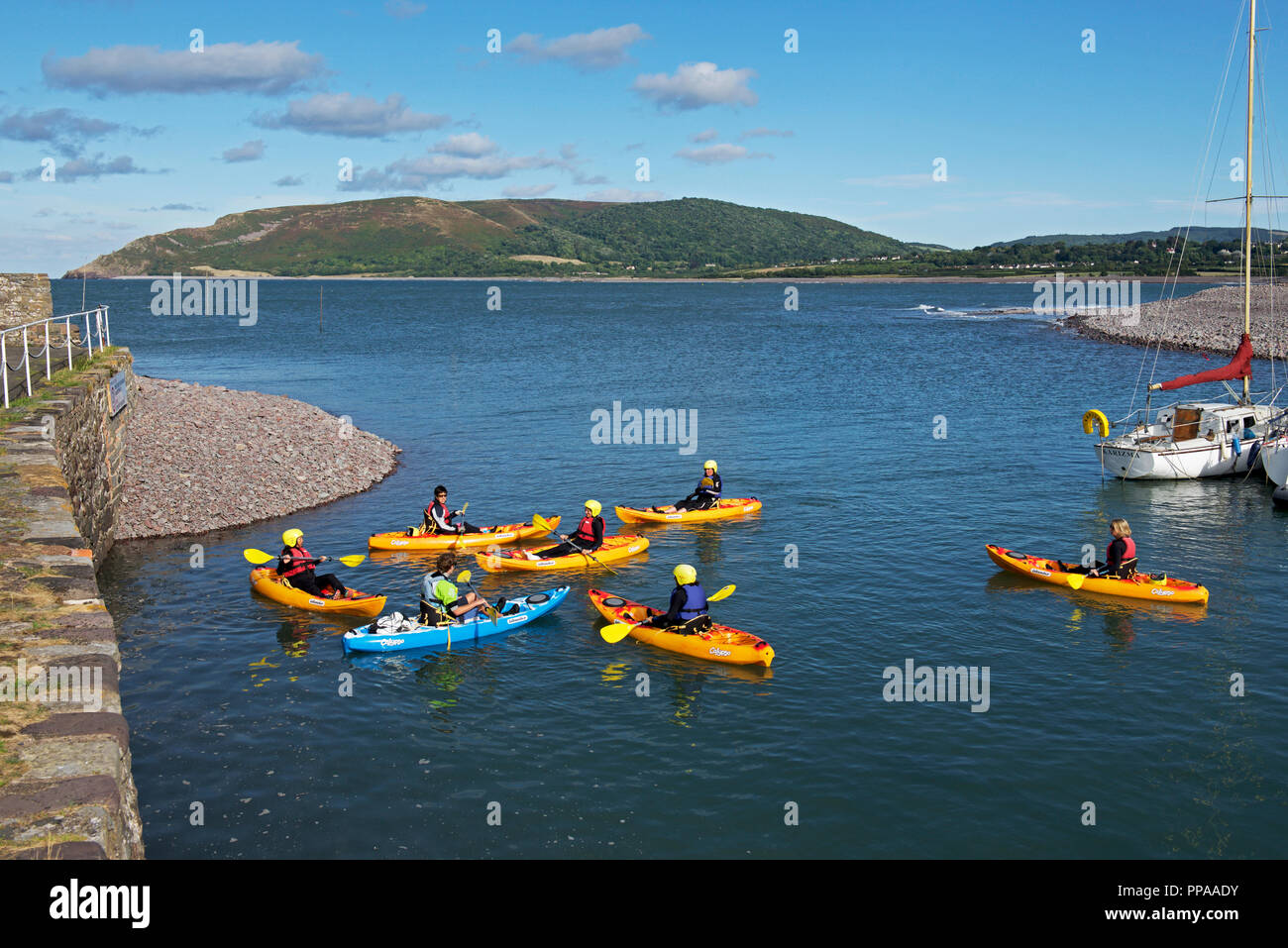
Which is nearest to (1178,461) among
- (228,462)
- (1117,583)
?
(1117,583)

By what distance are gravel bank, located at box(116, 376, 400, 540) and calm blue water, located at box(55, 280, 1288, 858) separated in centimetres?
111

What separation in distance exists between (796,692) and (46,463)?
1525 centimetres

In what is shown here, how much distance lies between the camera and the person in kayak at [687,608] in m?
20.3

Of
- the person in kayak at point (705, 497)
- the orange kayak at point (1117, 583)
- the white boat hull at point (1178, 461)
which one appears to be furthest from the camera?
the white boat hull at point (1178, 461)

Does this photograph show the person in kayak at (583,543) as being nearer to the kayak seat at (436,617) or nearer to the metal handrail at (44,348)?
the kayak seat at (436,617)

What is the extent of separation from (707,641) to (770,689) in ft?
6.17

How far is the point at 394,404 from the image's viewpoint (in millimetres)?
54156

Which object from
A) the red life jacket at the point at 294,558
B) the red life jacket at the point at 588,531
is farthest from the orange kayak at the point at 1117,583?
the red life jacket at the point at 294,558

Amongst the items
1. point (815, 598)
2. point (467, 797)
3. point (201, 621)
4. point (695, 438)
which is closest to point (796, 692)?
point (815, 598)

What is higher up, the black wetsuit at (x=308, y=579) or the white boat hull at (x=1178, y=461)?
the white boat hull at (x=1178, y=461)

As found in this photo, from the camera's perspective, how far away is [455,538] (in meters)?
27.5

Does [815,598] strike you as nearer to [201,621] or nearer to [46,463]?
[201,621]

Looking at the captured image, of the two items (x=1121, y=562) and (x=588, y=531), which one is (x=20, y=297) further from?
(x=1121, y=562)

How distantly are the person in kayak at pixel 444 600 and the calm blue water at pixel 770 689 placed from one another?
1.06 m
